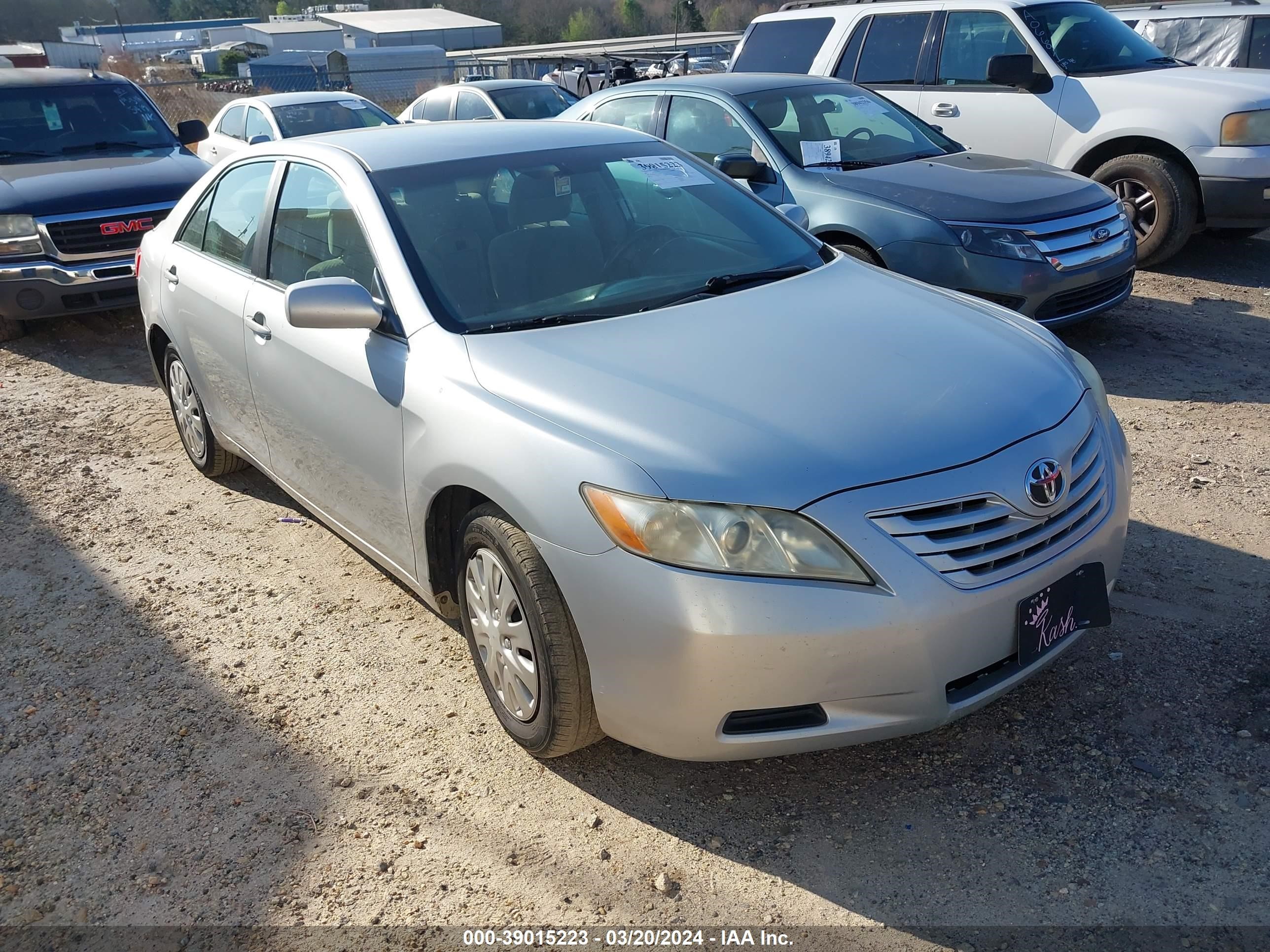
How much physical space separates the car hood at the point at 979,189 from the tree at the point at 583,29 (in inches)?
3466

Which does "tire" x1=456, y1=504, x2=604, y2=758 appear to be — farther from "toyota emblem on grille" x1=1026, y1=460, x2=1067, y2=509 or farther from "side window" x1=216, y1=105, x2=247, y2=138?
"side window" x1=216, y1=105, x2=247, y2=138

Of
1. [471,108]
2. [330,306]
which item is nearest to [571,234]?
[330,306]

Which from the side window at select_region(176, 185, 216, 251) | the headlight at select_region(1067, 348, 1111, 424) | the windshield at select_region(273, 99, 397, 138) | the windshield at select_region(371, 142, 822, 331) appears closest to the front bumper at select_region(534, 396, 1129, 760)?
the headlight at select_region(1067, 348, 1111, 424)

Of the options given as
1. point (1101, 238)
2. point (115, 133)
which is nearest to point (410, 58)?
point (115, 133)

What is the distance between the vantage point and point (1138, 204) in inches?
303

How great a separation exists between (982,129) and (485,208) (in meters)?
5.86

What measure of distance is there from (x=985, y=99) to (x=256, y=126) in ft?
26.6

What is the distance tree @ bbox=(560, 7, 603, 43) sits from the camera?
9031 cm

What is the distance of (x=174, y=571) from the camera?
14.1ft

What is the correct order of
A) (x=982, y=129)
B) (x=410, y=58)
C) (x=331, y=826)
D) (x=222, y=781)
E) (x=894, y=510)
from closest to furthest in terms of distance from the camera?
1. (x=894, y=510)
2. (x=331, y=826)
3. (x=222, y=781)
4. (x=982, y=129)
5. (x=410, y=58)

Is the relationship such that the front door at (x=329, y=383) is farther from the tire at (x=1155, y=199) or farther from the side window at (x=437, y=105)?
the side window at (x=437, y=105)

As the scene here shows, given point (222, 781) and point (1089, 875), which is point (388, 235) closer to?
point (222, 781)

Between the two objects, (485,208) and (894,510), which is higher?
(485,208)

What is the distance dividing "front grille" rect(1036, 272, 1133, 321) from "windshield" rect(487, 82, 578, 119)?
8.67m
